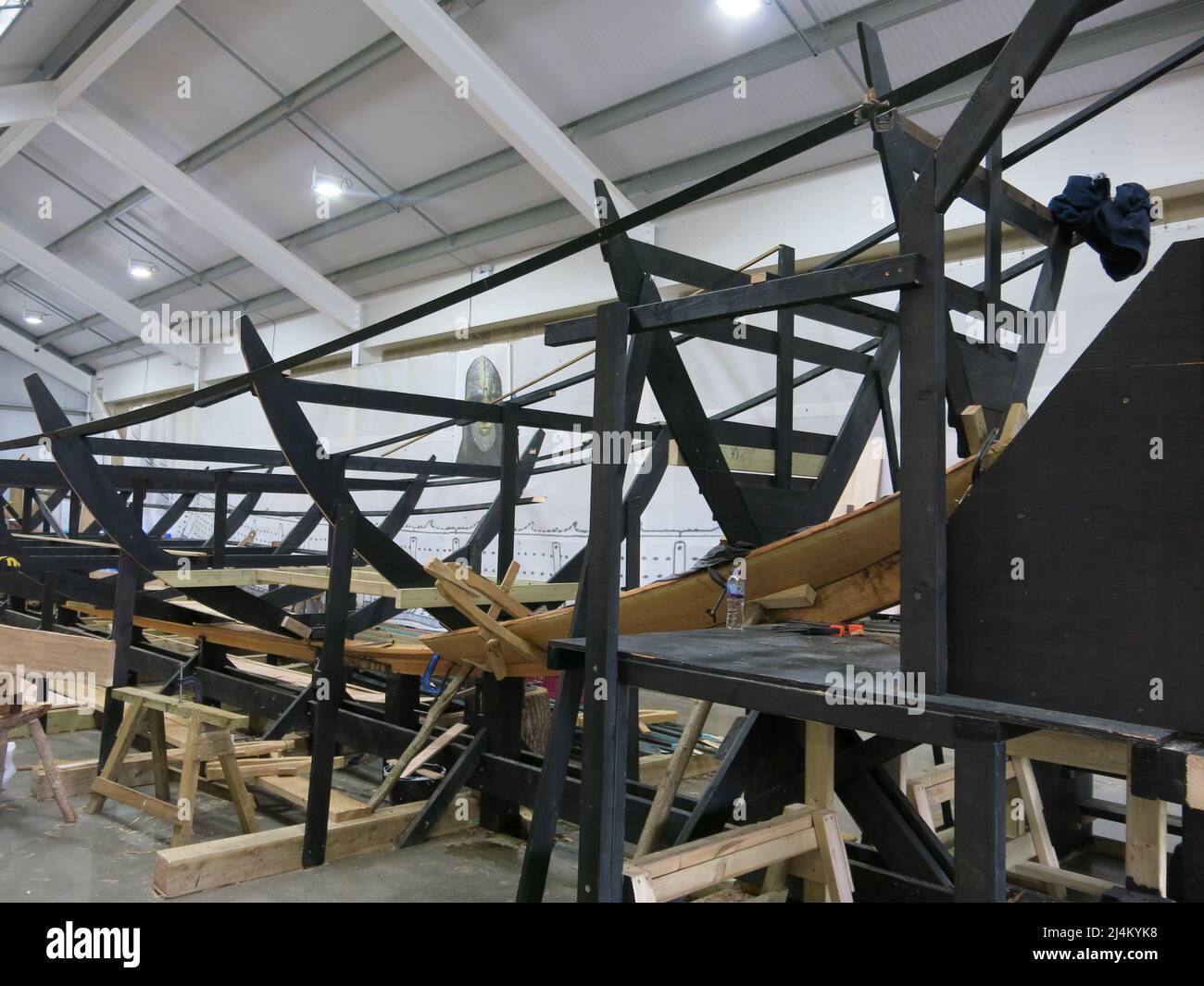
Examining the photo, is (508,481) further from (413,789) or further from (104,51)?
(104,51)

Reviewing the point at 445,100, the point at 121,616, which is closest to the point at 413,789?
the point at 121,616

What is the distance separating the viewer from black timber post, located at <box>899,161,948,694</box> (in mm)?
1556

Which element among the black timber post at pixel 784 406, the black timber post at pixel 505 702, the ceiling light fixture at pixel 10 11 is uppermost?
the ceiling light fixture at pixel 10 11

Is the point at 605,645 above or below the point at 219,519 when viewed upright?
below

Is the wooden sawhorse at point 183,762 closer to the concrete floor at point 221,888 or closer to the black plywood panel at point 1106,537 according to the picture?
the concrete floor at point 221,888

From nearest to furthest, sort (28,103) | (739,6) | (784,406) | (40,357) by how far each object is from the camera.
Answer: (784,406)
(739,6)
(28,103)
(40,357)

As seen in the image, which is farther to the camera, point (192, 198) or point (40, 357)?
point (40, 357)

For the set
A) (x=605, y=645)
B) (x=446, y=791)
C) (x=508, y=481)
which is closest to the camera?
(x=605, y=645)

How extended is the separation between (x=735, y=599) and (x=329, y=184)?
763 centimetres

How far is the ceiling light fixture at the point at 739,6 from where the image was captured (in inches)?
226

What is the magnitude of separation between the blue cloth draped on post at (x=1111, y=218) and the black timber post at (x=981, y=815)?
75.2 inches

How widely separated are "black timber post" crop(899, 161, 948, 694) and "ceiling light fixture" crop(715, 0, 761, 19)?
494 centimetres

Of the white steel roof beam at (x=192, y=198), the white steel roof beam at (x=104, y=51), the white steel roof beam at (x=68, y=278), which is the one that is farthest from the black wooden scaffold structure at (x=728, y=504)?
the white steel roof beam at (x=68, y=278)

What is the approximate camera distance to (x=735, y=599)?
2.64 metres
